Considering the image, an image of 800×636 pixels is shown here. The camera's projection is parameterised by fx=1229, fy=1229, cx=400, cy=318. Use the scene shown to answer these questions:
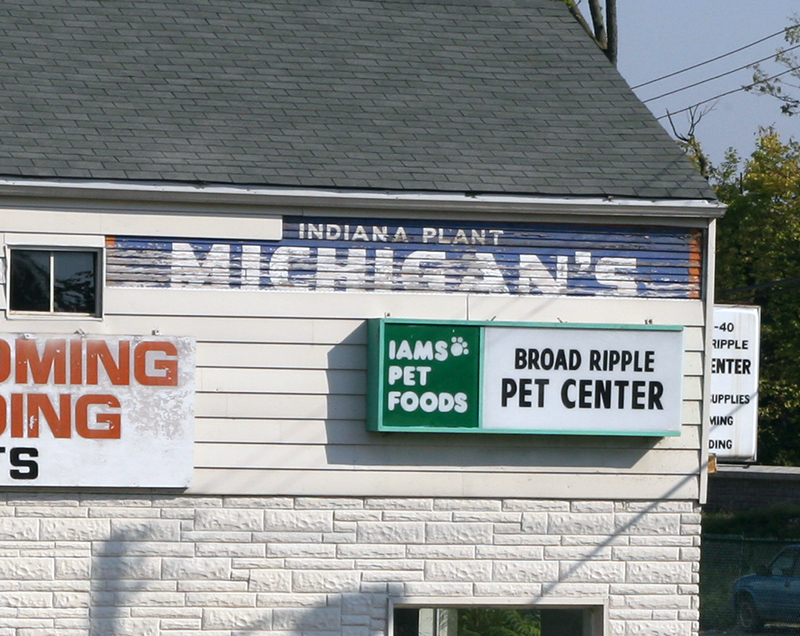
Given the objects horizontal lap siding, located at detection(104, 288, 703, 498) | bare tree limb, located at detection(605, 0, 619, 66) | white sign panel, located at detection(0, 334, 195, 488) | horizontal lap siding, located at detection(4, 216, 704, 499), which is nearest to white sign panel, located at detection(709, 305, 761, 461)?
horizontal lap siding, located at detection(4, 216, 704, 499)

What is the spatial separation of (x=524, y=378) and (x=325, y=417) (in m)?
1.59

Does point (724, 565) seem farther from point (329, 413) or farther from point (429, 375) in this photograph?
point (329, 413)

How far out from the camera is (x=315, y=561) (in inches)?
376

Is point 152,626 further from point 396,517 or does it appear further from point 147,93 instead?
point 147,93

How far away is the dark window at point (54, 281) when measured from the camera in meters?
9.36

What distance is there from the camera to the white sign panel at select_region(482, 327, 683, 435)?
9.60 m

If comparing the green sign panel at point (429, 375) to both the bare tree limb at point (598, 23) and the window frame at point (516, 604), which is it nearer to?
the window frame at point (516, 604)

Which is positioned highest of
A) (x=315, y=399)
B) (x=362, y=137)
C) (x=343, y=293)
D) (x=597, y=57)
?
(x=597, y=57)

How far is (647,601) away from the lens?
988 centimetres

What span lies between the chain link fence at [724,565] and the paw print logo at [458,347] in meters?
10.6

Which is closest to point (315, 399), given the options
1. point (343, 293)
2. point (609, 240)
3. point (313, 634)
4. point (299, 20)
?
point (343, 293)

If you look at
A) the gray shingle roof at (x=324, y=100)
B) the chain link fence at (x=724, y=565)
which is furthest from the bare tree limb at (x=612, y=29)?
the gray shingle roof at (x=324, y=100)

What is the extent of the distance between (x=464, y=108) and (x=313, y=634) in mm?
4633

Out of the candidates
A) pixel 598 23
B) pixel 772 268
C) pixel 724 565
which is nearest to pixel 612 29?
pixel 598 23
